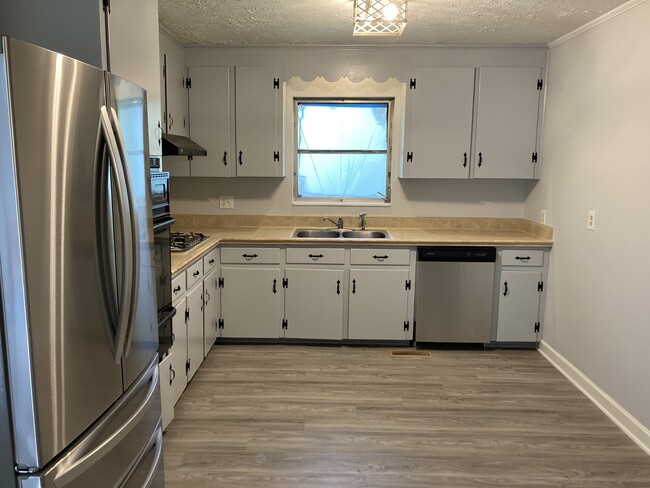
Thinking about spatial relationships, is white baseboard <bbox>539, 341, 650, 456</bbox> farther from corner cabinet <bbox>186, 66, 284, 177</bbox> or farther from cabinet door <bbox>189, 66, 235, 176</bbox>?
cabinet door <bbox>189, 66, 235, 176</bbox>

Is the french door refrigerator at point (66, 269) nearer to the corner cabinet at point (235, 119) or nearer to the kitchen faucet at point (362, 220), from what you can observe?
the corner cabinet at point (235, 119)

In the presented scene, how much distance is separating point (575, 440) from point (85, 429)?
7.84 feet

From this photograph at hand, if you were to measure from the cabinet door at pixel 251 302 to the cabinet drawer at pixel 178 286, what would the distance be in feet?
3.22

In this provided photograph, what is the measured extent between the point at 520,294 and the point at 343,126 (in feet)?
6.61

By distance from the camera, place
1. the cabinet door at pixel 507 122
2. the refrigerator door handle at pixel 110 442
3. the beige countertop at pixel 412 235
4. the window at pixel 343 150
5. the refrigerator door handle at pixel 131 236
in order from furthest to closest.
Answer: the window at pixel 343 150 < the cabinet door at pixel 507 122 < the beige countertop at pixel 412 235 < the refrigerator door handle at pixel 131 236 < the refrigerator door handle at pixel 110 442

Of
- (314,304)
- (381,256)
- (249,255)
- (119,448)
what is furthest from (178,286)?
(381,256)

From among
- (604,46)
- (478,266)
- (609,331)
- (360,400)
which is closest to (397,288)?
(478,266)

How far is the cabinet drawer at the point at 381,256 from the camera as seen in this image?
3738 millimetres

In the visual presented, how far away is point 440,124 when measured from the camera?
3916 millimetres

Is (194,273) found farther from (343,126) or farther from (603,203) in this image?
(603,203)

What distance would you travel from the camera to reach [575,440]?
2.57m

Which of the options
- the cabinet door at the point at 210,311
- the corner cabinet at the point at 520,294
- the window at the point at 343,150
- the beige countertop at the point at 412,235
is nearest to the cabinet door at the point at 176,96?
the beige countertop at the point at 412,235

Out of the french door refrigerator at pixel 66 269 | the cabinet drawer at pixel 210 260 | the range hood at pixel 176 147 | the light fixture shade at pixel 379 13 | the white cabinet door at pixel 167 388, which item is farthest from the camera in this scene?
the cabinet drawer at pixel 210 260

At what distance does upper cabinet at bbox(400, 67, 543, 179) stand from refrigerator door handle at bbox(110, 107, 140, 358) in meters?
2.88
